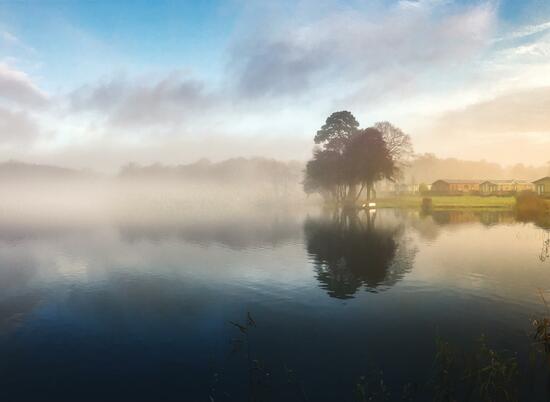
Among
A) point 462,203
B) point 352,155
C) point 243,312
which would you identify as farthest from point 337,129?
point 243,312

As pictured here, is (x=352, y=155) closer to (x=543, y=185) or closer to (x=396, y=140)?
(x=396, y=140)

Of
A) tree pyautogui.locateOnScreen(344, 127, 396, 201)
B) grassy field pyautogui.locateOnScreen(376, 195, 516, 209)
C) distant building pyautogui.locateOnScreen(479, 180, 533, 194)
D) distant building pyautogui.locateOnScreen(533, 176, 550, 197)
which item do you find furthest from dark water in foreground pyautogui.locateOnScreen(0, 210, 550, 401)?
distant building pyautogui.locateOnScreen(479, 180, 533, 194)

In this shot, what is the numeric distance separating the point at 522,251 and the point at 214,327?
3010 centimetres

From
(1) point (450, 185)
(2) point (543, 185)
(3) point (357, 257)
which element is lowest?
(3) point (357, 257)

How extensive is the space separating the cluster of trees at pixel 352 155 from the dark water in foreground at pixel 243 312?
4268cm

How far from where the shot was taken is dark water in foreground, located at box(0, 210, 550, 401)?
1263 cm

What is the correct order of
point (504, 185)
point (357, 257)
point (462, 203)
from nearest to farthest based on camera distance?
1. point (357, 257)
2. point (462, 203)
3. point (504, 185)

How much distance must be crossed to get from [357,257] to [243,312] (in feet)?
52.5

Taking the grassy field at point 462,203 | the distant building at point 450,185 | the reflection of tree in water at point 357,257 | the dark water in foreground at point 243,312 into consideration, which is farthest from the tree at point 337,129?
the distant building at point 450,185

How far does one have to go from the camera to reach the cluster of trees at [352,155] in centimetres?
7925

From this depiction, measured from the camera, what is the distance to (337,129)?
90.1m

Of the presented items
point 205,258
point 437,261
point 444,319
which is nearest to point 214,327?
point 444,319

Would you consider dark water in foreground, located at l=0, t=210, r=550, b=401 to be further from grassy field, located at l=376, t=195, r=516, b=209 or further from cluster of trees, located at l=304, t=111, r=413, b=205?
grassy field, located at l=376, t=195, r=516, b=209

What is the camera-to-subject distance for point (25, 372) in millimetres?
13227
